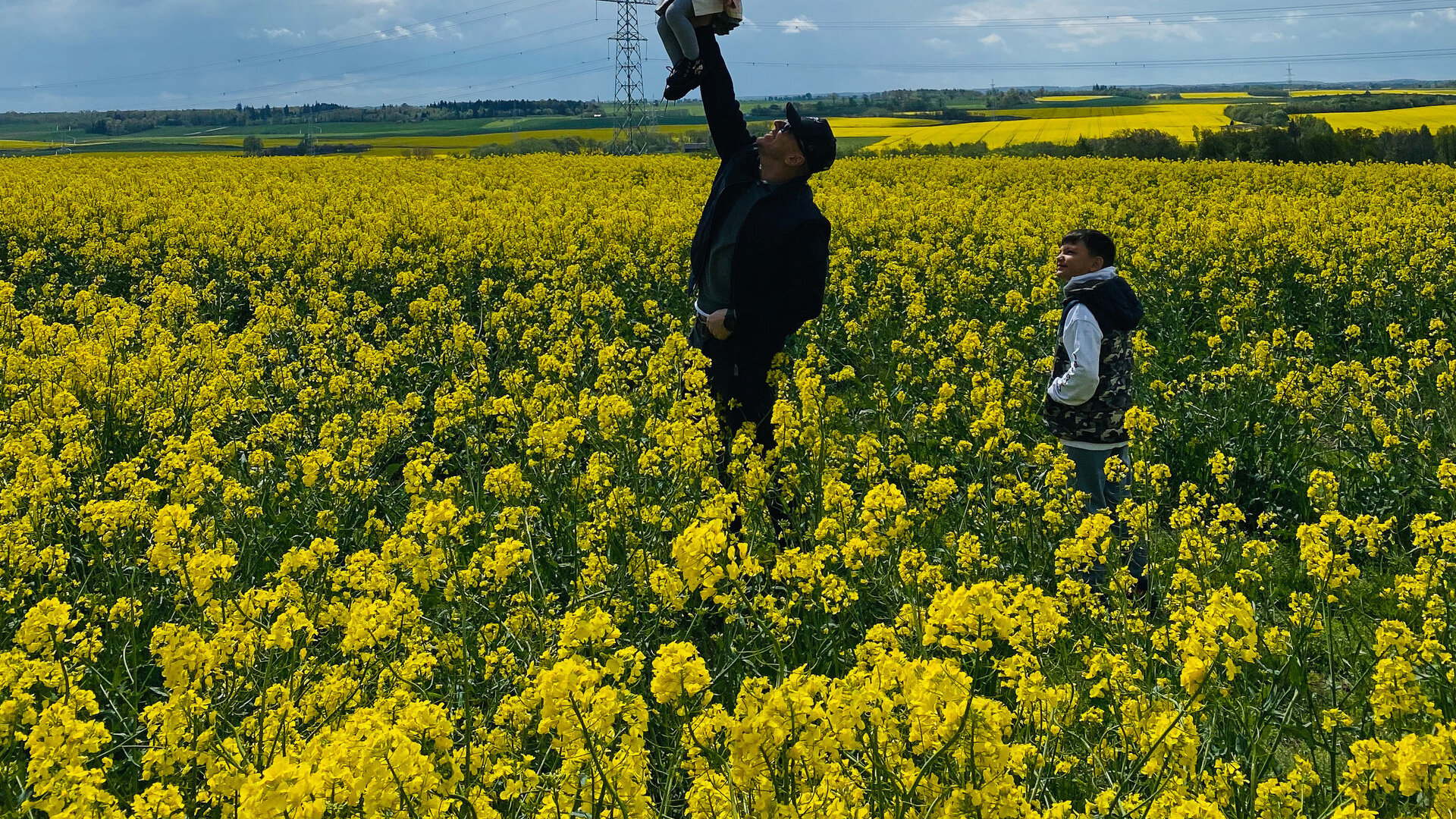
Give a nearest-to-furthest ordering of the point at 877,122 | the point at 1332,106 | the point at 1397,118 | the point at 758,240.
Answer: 1. the point at 758,240
2. the point at 1397,118
3. the point at 1332,106
4. the point at 877,122

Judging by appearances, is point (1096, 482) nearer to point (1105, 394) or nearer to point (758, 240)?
point (1105, 394)

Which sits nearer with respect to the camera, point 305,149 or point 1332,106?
point 305,149

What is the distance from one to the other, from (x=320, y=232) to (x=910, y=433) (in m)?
9.62

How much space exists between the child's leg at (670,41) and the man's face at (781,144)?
605 mm

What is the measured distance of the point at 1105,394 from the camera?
15.4 feet

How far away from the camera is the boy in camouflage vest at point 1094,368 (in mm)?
4578

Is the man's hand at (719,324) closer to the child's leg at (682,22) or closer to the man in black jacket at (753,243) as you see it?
the man in black jacket at (753,243)

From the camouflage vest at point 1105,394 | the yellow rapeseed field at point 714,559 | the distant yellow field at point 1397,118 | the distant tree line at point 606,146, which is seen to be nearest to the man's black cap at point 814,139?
the yellow rapeseed field at point 714,559

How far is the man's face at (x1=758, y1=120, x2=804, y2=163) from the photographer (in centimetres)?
431

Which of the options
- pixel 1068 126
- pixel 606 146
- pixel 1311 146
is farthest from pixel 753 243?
pixel 1068 126

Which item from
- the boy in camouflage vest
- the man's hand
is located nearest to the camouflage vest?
the boy in camouflage vest

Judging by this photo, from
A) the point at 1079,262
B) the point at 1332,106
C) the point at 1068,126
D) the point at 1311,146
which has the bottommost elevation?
the point at 1079,262

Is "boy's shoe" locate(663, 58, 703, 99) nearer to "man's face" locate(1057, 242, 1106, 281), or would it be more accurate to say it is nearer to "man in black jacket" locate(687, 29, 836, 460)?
"man in black jacket" locate(687, 29, 836, 460)

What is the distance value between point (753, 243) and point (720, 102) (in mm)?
779
